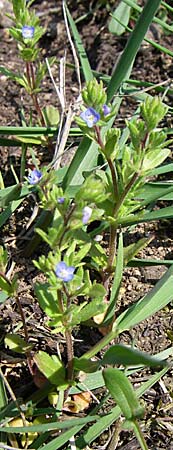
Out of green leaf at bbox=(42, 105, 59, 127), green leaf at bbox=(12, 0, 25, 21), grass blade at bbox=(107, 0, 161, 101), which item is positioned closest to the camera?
grass blade at bbox=(107, 0, 161, 101)

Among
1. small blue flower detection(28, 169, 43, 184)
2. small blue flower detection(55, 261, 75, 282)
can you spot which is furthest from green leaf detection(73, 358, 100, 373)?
small blue flower detection(28, 169, 43, 184)

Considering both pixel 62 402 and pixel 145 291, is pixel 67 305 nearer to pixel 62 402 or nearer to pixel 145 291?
pixel 62 402

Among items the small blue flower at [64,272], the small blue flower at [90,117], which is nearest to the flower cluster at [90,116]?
the small blue flower at [90,117]

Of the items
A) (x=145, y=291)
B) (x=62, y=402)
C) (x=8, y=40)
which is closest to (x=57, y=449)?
(x=62, y=402)

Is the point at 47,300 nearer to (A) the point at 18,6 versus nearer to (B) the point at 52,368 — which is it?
(B) the point at 52,368

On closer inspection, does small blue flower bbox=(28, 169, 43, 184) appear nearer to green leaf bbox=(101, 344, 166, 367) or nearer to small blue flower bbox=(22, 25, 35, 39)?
green leaf bbox=(101, 344, 166, 367)

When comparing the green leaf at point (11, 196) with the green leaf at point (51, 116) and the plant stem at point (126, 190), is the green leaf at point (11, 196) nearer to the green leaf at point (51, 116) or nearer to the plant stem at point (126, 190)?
the plant stem at point (126, 190)

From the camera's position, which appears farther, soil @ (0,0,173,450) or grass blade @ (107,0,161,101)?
grass blade @ (107,0,161,101)
